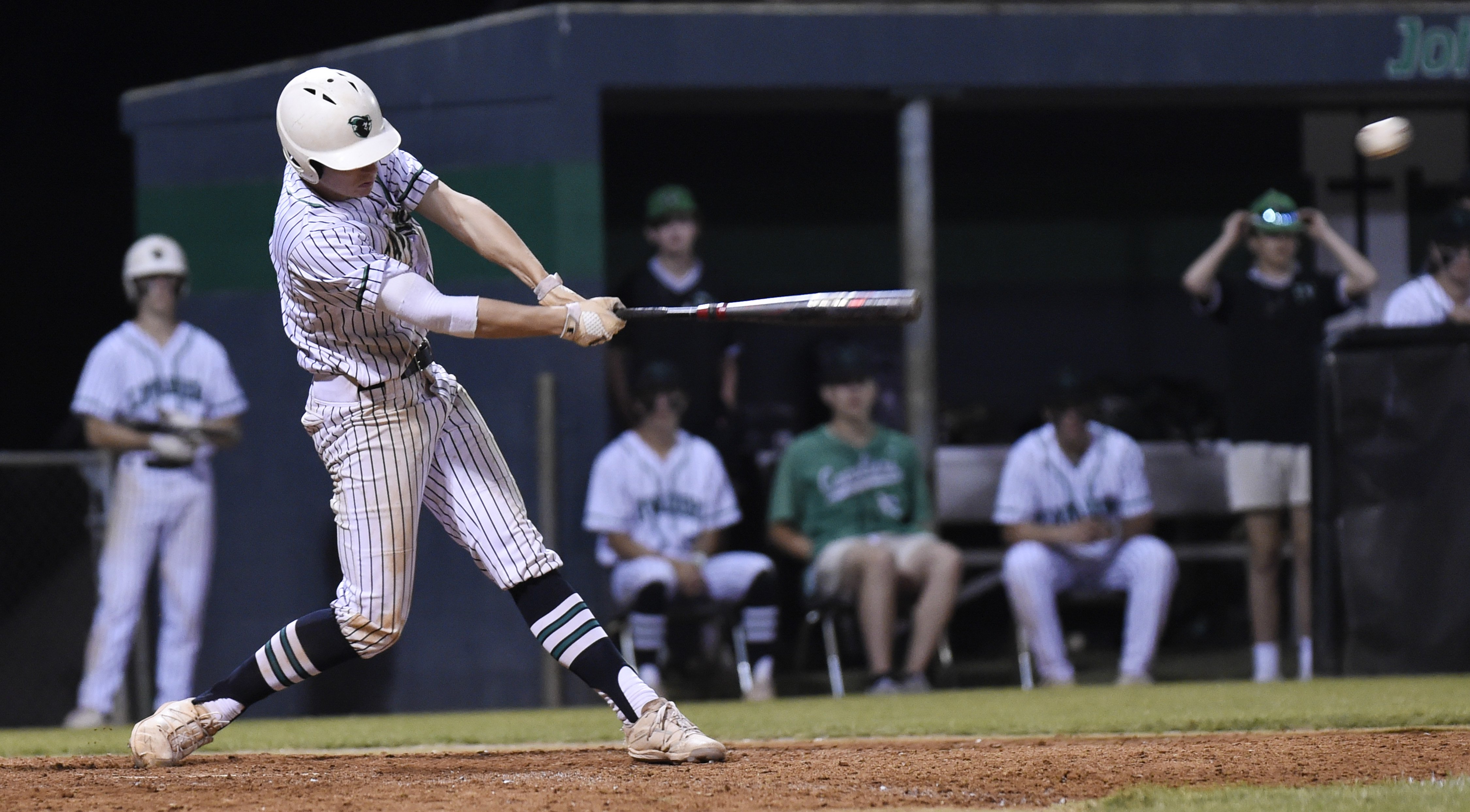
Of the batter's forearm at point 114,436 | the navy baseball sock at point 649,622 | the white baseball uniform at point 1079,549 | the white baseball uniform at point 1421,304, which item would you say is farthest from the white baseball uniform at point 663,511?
the white baseball uniform at point 1421,304

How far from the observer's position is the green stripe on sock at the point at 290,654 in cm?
420

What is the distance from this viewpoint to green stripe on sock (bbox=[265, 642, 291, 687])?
422 centimetres

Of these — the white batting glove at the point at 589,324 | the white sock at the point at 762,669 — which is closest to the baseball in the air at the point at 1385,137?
the white sock at the point at 762,669

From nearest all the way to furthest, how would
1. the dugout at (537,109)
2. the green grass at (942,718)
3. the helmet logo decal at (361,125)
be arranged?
the helmet logo decal at (361,125)
the green grass at (942,718)
the dugout at (537,109)

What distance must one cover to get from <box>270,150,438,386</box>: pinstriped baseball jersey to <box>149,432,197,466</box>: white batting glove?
10.4 ft

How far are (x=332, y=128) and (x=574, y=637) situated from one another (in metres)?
1.27

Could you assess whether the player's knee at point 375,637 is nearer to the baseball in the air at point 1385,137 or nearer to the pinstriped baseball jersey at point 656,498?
the pinstriped baseball jersey at point 656,498

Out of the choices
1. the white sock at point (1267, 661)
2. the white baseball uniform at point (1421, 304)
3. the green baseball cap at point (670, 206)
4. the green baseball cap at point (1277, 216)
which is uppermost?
the green baseball cap at point (670, 206)

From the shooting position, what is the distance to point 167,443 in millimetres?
7184

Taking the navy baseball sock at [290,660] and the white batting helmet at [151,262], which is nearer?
the navy baseball sock at [290,660]

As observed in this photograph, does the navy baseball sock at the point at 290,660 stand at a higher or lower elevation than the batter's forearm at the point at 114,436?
lower

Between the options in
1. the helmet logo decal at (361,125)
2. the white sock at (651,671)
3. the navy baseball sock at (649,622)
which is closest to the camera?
the helmet logo decal at (361,125)

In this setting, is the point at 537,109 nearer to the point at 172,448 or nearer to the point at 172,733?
the point at 172,448

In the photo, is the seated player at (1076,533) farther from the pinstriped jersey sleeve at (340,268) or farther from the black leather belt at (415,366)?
the pinstriped jersey sleeve at (340,268)
